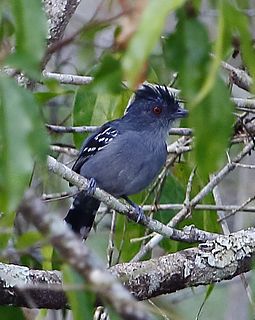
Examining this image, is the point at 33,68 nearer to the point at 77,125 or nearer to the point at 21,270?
the point at 21,270

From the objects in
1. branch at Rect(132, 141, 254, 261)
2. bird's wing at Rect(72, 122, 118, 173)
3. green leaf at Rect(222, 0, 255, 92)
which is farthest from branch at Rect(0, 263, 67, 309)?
bird's wing at Rect(72, 122, 118, 173)

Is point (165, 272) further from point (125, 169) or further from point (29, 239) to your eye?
point (125, 169)

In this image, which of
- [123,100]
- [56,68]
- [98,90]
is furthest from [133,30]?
[56,68]

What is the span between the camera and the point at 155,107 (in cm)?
524

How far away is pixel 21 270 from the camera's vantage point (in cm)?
312

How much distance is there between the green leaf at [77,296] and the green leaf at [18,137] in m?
0.21

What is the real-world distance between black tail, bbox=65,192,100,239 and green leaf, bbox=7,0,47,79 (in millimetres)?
3539

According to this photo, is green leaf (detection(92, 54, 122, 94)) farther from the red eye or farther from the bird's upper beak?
the red eye

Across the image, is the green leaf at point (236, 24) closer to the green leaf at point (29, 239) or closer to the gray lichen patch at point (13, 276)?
the green leaf at point (29, 239)

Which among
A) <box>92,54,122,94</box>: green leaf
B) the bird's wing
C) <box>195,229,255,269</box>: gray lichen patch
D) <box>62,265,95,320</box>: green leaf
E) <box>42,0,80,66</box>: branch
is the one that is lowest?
the bird's wing

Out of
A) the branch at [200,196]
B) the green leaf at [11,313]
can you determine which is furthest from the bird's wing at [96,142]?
the green leaf at [11,313]

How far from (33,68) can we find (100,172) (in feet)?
11.9

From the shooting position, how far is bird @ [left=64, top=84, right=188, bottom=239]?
16.1 feet

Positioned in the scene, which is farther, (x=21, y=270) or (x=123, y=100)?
(x=123, y=100)
